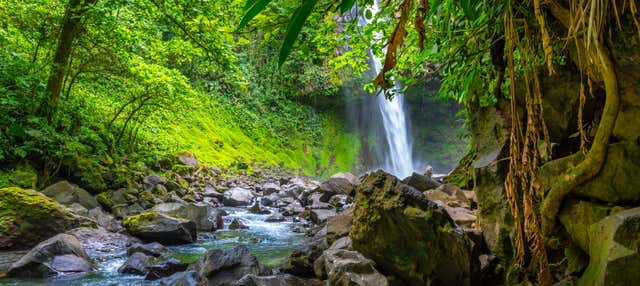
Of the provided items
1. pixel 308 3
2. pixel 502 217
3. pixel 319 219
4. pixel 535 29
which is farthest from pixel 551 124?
pixel 319 219

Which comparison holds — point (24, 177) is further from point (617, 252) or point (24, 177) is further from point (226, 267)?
point (617, 252)

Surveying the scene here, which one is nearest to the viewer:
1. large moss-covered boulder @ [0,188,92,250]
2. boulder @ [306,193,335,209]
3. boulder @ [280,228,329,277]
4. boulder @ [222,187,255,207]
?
boulder @ [280,228,329,277]

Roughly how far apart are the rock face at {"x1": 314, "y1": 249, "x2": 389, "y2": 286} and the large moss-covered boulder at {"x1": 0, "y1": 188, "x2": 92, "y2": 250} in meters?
4.44

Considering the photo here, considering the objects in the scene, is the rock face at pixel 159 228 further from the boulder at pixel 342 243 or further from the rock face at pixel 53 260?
the boulder at pixel 342 243

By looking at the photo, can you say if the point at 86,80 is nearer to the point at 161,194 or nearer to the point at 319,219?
the point at 161,194

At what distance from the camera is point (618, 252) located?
2342 mm

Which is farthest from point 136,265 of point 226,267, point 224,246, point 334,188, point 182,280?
point 334,188

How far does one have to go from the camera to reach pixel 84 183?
327 inches

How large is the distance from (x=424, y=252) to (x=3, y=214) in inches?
229

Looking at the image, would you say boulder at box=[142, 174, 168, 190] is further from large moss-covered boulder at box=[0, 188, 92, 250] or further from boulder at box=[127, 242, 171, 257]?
boulder at box=[127, 242, 171, 257]

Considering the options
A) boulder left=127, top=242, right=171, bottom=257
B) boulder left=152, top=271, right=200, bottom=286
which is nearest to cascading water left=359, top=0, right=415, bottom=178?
boulder left=127, top=242, right=171, bottom=257

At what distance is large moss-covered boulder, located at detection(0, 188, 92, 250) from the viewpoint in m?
5.72

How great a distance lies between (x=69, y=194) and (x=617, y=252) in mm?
8297

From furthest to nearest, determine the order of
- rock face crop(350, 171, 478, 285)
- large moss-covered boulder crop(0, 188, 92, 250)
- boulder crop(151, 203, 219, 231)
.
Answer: boulder crop(151, 203, 219, 231), large moss-covered boulder crop(0, 188, 92, 250), rock face crop(350, 171, 478, 285)
